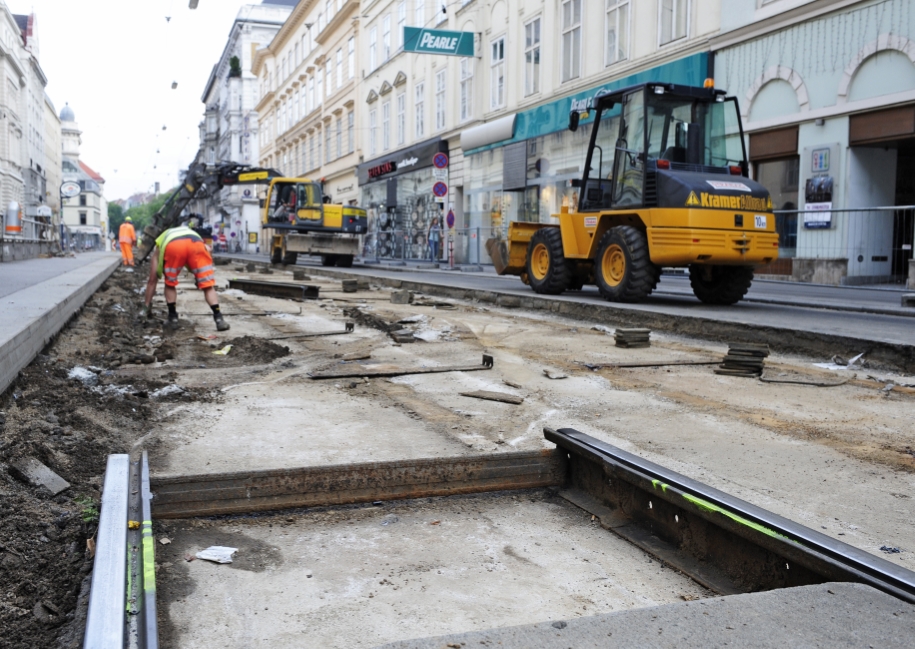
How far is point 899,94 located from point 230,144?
3053 inches

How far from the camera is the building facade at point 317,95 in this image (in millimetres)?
44375

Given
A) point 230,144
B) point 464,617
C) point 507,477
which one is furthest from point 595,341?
point 230,144

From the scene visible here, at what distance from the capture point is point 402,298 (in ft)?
42.5

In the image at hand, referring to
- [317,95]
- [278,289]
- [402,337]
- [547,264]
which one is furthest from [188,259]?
[317,95]

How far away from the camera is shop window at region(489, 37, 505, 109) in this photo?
91.1ft

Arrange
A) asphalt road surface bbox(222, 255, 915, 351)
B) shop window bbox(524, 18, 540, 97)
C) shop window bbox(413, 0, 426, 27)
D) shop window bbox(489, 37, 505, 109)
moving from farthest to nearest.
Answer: shop window bbox(413, 0, 426, 27)
shop window bbox(489, 37, 505, 109)
shop window bbox(524, 18, 540, 97)
asphalt road surface bbox(222, 255, 915, 351)

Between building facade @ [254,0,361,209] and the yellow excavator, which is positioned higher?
building facade @ [254,0,361,209]

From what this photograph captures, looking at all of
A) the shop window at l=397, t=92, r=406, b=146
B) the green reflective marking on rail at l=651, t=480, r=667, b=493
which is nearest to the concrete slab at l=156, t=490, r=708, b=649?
the green reflective marking on rail at l=651, t=480, r=667, b=493

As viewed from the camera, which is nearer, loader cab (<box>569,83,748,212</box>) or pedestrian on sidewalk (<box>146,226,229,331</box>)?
pedestrian on sidewalk (<box>146,226,229,331</box>)

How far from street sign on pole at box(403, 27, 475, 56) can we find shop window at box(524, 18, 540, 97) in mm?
2608

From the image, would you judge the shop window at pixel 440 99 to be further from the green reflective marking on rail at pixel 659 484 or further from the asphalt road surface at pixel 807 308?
the green reflective marking on rail at pixel 659 484

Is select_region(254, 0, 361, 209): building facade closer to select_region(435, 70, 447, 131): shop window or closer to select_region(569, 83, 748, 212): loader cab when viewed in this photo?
select_region(435, 70, 447, 131): shop window

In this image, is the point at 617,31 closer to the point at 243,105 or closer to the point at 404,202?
the point at 404,202

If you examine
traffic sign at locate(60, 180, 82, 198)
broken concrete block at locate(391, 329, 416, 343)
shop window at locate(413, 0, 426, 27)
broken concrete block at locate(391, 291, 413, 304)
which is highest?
shop window at locate(413, 0, 426, 27)
